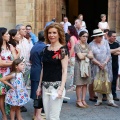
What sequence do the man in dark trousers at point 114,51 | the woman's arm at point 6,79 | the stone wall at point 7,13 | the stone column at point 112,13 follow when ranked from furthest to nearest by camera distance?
the stone wall at point 7,13
the stone column at point 112,13
the man in dark trousers at point 114,51
the woman's arm at point 6,79

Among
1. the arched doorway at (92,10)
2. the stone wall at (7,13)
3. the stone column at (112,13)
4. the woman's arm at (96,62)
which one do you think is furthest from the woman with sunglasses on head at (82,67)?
the arched doorway at (92,10)

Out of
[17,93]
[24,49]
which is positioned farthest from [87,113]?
[24,49]

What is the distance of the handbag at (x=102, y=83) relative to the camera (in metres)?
8.25

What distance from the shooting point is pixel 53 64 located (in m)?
5.25

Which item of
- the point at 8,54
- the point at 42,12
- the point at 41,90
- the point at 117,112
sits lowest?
the point at 117,112

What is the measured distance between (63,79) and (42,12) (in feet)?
36.9

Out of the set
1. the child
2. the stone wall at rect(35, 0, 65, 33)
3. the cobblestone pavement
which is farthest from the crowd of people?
the stone wall at rect(35, 0, 65, 33)

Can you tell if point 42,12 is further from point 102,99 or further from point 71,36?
point 102,99

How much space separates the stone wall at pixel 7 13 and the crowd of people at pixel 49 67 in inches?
287

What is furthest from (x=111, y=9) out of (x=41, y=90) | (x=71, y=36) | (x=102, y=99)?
(x=41, y=90)

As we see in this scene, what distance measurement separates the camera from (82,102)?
27.7 ft

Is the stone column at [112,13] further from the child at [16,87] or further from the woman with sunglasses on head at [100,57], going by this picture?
the child at [16,87]

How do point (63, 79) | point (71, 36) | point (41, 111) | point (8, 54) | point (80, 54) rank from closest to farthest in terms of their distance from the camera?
point (63, 79)
point (8, 54)
point (41, 111)
point (80, 54)
point (71, 36)

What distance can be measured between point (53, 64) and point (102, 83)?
3274mm
